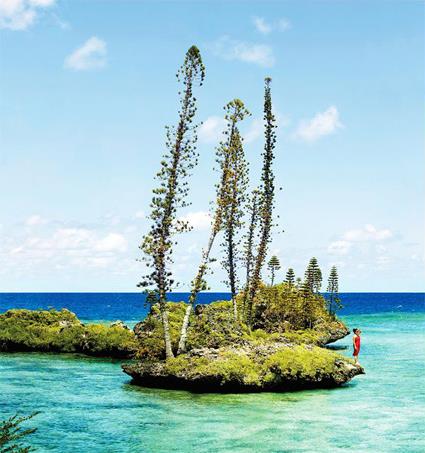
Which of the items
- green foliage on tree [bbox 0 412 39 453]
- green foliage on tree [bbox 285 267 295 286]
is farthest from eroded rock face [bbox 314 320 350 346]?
green foliage on tree [bbox 0 412 39 453]

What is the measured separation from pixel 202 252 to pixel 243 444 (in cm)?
1675

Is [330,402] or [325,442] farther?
[330,402]

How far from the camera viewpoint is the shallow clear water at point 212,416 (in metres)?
19.8

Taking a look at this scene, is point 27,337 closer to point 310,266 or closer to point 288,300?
point 288,300

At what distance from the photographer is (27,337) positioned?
154 feet

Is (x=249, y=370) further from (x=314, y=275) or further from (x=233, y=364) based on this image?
(x=314, y=275)

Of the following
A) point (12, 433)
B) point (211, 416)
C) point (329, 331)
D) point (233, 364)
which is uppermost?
point (329, 331)

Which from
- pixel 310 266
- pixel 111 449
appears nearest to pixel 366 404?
pixel 111 449

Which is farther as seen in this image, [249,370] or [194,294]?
[194,294]

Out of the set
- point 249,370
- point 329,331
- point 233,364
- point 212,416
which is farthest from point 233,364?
point 329,331

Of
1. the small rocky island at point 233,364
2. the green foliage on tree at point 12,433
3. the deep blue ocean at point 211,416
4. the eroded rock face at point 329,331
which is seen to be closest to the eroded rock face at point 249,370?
the small rocky island at point 233,364

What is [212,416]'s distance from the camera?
2305cm

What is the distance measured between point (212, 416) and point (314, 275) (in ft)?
163

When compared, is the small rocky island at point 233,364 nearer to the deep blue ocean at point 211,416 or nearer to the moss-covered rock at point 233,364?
the moss-covered rock at point 233,364
